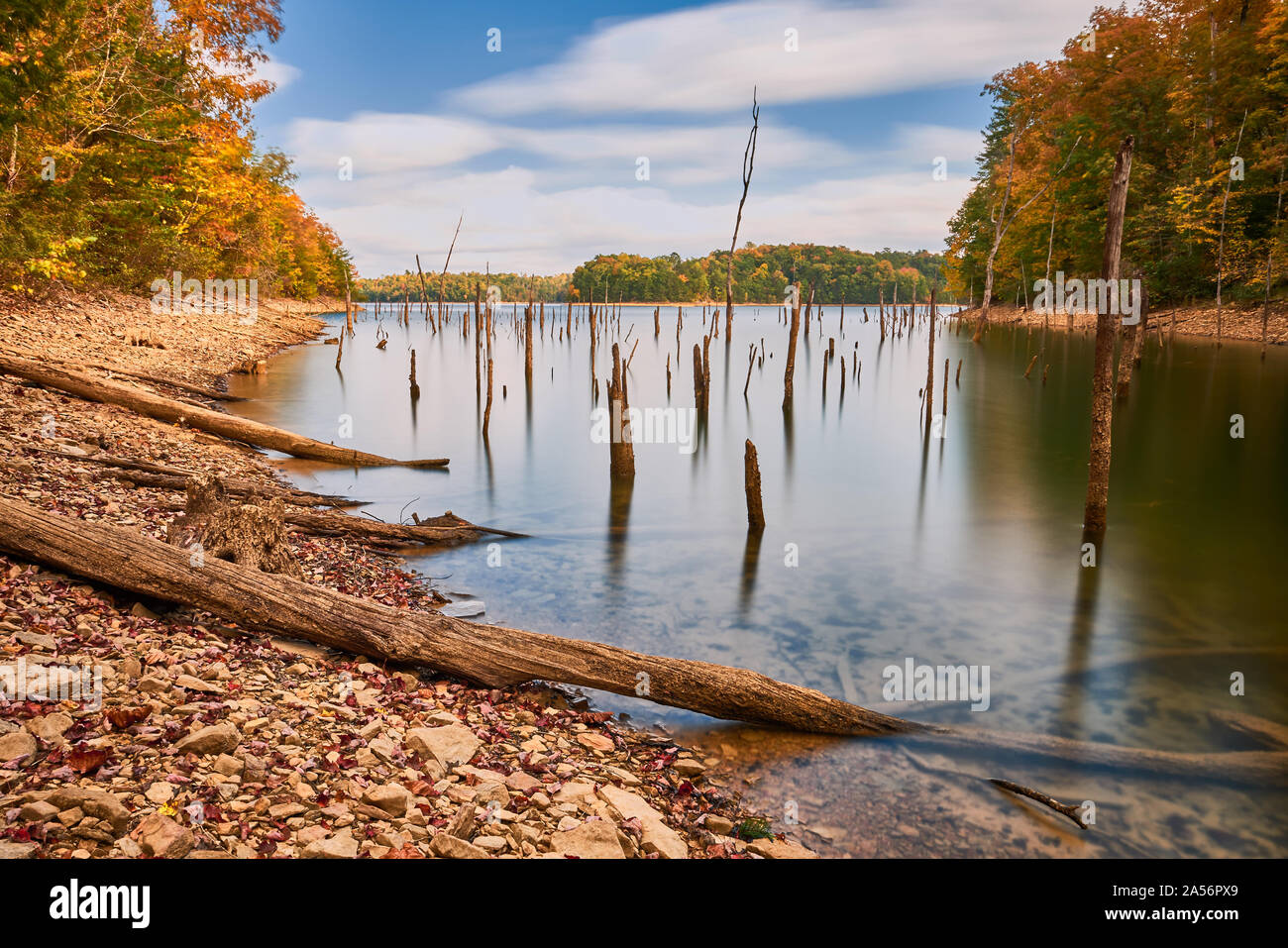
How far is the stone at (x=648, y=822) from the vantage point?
4883 mm

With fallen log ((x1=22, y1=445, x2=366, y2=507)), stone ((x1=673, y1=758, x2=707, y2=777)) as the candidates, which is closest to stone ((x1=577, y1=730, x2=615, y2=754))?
stone ((x1=673, y1=758, x2=707, y2=777))

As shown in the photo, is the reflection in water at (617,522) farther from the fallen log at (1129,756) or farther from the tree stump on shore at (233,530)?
the fallen log at (1129,756)

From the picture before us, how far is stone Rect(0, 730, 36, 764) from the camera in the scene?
4.10 m

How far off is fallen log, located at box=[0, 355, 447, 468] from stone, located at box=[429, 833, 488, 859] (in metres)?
14.8

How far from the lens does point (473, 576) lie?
11.5 meters

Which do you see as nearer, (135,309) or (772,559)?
(772,559)

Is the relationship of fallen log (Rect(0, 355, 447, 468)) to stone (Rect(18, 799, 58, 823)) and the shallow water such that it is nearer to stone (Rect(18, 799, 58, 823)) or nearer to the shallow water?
the shallow water

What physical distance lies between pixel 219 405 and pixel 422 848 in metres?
22.3

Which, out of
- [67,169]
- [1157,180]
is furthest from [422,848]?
[1157,180]

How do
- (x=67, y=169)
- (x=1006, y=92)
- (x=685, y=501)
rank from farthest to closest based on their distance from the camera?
1. (x=1006, y=92)
2. (x=67, y=169)
3. (x=685, y=501)

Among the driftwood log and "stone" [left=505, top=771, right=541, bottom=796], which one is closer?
"stone" [left=505, top=771, right=541, bottom=796]

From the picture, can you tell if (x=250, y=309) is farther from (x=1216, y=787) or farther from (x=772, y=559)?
(x=1216, y=787)

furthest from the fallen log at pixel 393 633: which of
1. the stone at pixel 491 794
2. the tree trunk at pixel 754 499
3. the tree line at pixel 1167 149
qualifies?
the tree line at pixel 1167 149

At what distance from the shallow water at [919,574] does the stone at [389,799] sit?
2.81 meters
